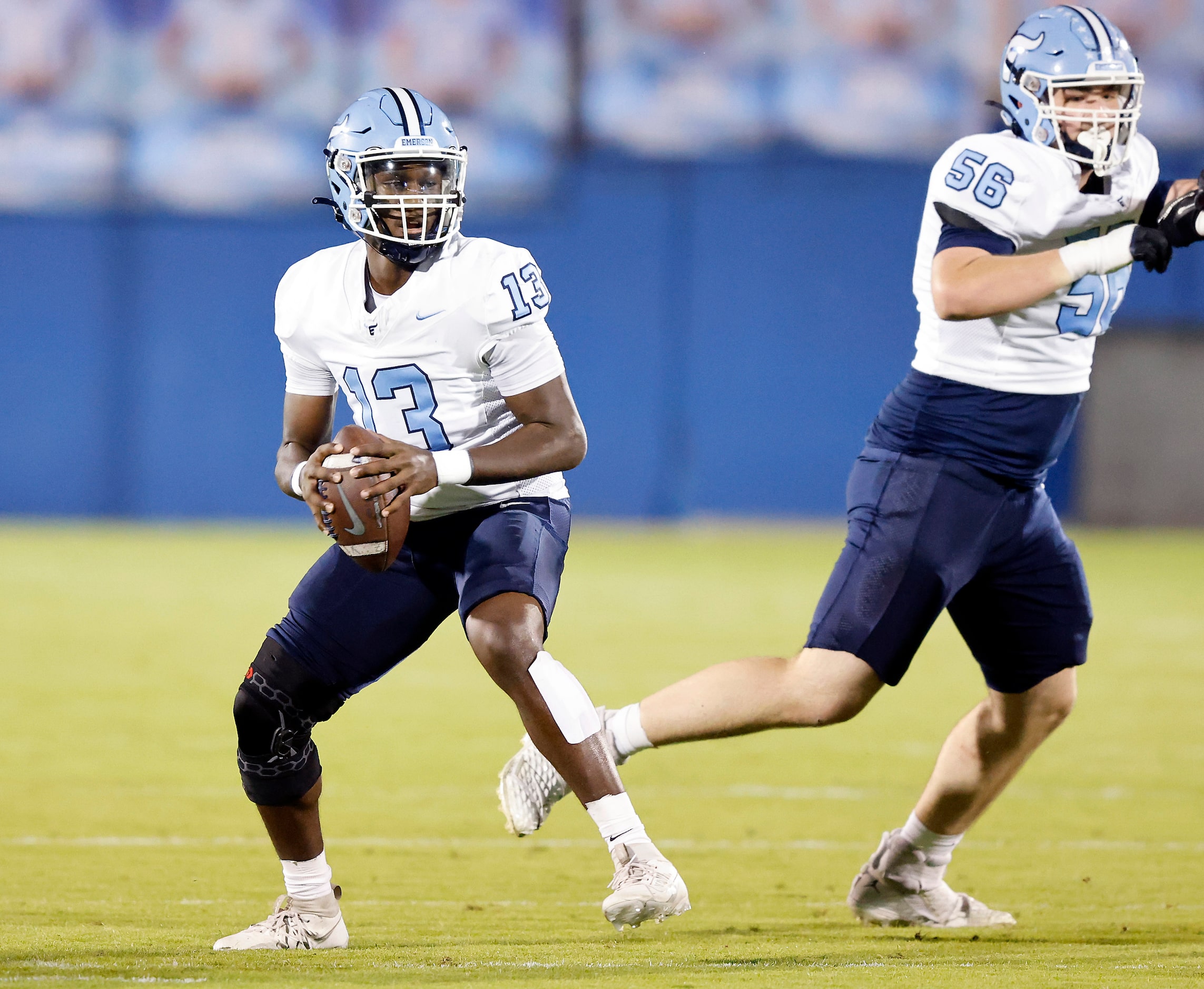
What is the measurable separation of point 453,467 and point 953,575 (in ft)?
3.58

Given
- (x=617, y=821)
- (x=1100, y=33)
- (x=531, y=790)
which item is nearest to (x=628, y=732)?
→ (x=531, y=790)

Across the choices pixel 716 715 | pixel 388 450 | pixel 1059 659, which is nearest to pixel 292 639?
pixel 388 450

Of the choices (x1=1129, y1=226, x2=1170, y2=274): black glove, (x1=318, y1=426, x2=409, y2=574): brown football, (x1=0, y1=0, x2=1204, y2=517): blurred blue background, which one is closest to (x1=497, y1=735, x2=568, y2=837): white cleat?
(x1=318, y1=426, x2=409, y2=574): brown football

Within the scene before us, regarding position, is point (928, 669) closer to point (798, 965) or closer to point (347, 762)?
point (347, 762)

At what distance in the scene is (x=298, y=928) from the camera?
3.65m

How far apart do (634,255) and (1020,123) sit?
13.9 meters

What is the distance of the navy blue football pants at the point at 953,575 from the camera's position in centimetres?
376

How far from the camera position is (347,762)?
633 centimetres

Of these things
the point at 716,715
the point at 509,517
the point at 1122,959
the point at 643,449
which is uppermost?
the point at 509,517

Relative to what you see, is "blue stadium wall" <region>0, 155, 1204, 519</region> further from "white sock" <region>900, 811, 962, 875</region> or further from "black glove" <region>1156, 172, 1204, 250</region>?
"black glove" <region>1156, 172, 1204, 250</region>

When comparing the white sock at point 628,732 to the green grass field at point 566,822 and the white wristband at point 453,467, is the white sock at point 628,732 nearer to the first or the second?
the green grass field at point 566,822

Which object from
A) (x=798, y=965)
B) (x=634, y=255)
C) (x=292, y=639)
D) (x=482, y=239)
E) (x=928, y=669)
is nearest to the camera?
(x=798, y=965)

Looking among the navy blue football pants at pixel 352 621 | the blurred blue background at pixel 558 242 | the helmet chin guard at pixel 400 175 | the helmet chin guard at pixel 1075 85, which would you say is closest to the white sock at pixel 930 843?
the navy blue football pants at pixel 352 621

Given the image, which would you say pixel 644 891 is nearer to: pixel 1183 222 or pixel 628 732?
pixel 628 732
